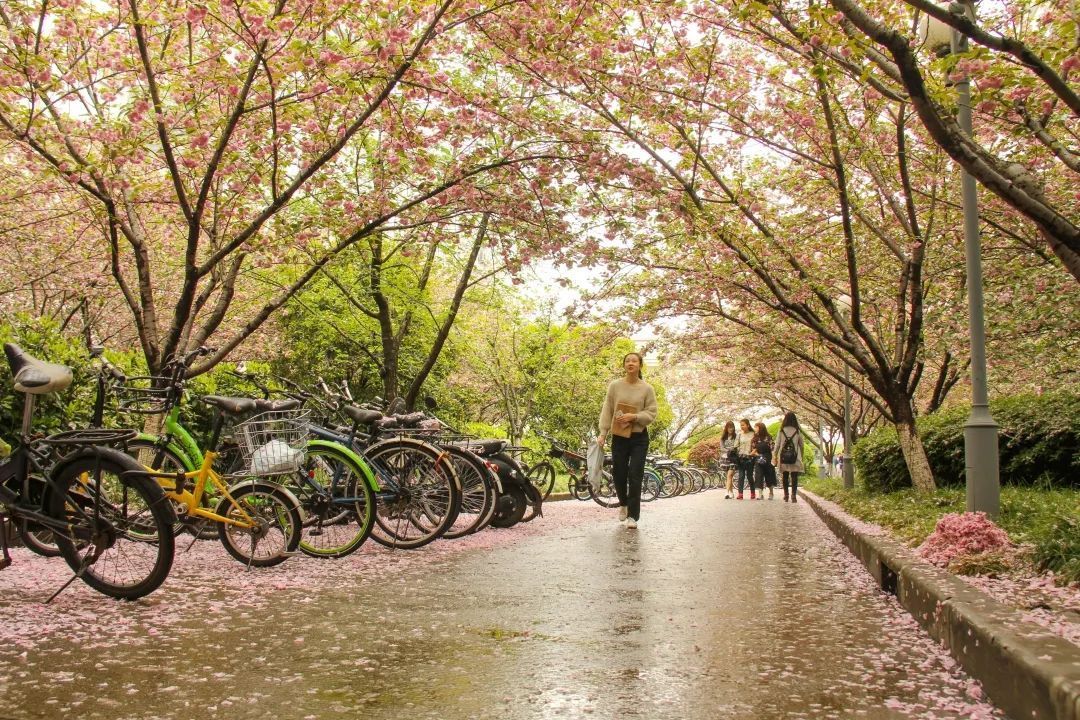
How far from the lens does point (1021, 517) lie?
6.37 meters

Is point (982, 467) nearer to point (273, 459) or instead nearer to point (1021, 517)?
point (1021, 517)

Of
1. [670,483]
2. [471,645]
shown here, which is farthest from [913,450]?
[670,483]

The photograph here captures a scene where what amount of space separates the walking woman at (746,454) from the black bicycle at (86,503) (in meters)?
16.8

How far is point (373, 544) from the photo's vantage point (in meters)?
7.20

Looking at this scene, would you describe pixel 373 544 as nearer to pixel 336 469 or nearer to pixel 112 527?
pixel 336 469

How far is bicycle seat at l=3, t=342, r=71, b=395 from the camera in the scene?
4.37 metres

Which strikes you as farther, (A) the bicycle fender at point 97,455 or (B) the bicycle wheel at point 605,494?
(B) the bicycle wheel at point 605,494

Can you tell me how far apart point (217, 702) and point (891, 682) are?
2.40 metres

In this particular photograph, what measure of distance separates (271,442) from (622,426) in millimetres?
4562

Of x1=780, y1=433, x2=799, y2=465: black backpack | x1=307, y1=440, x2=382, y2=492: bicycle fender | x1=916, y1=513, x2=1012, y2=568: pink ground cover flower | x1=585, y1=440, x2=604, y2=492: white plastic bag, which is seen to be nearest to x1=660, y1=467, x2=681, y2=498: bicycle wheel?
x1=780, y1=433, x2=799, y2=465: black backpack

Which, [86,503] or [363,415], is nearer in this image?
[86,503]

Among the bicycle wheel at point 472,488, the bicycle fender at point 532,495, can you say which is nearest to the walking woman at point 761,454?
the bicycle fender at point 532,495

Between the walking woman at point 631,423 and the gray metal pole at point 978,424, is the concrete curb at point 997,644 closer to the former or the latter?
the gray metal pole at point 978,424

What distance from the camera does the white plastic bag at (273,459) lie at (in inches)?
224
